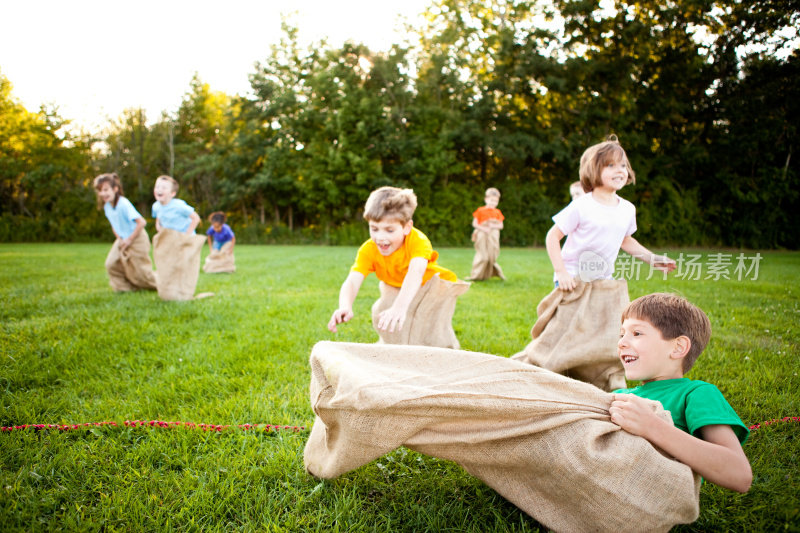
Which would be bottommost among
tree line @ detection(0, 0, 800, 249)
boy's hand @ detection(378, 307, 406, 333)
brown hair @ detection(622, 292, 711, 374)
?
boy's hand @ detection(378, 307, 406, 333)

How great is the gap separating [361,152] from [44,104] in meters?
21.8

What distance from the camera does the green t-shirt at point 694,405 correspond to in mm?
1814

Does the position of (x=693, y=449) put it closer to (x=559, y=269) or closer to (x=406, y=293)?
(x=559, y=269)

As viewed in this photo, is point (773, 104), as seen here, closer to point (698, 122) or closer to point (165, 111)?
point (698, 122)

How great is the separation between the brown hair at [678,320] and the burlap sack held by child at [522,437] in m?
0.36

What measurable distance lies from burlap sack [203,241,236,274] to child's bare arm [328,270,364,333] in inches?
349

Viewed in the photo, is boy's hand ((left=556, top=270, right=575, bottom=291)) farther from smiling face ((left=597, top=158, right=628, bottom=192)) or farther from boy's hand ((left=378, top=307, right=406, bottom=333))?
boy's hand ((left=378, top=307, right=406, bottom=333))

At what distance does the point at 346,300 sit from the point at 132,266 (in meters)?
5.73

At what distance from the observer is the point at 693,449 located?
173 cm

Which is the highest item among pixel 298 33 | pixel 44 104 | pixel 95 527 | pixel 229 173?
pixel 298 33

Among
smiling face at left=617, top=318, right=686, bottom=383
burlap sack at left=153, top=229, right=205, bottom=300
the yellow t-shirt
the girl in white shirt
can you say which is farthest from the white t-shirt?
burlap sack at left=153, top=229, right=205, bottom=300

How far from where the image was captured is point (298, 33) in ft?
93.8

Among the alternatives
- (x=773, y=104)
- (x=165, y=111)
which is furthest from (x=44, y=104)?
(x=773, y=104)

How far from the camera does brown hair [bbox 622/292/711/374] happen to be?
1.98m
